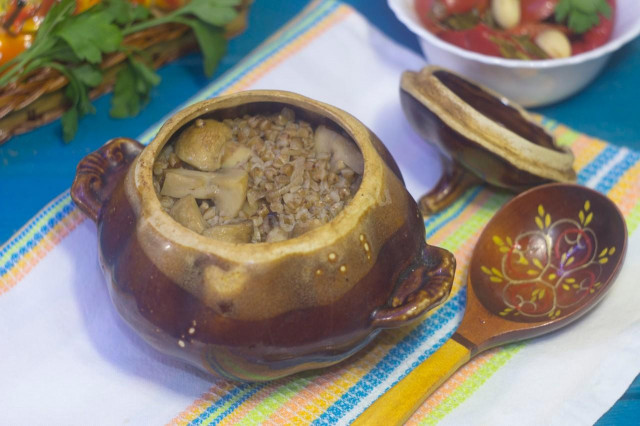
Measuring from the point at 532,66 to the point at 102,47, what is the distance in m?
0.92

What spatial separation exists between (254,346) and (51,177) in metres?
0.82

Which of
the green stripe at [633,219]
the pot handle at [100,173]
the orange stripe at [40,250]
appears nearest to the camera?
the pot handle at [100,173]

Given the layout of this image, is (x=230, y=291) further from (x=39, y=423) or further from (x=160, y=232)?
(x=39, y=423)

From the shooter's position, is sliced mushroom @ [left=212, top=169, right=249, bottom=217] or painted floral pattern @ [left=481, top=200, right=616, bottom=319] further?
painted floral pattern @ [left=481, top=200, right=616, bottom=319]

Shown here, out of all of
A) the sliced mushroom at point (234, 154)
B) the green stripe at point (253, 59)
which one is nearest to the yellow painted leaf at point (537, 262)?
the sliced mushroom at point (234, 154)

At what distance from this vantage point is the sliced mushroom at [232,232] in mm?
1111

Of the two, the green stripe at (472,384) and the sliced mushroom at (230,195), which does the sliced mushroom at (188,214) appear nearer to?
the sliced mushroom at (230,195)

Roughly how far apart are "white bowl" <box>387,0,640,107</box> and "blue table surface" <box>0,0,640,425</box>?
93mm

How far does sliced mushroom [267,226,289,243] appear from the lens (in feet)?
3.70

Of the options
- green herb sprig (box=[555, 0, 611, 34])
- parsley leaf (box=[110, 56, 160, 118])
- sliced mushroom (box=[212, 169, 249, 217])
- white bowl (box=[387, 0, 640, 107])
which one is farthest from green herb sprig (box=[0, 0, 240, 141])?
green herb sprig (box=[555, 0, 611, 34])

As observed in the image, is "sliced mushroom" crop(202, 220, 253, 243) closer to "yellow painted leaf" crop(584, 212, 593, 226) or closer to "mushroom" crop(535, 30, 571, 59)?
"yellow painted leaf" crop(584, 212, 593, 226)

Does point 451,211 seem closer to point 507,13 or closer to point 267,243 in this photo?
point 507,13

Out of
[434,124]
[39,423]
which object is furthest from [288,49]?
[39,423]

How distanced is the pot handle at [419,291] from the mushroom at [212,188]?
288mm
